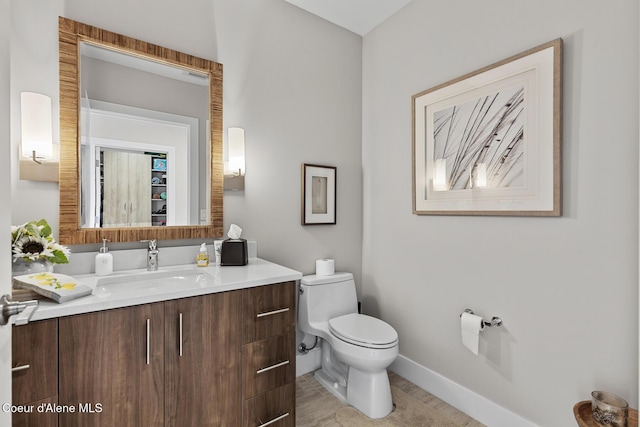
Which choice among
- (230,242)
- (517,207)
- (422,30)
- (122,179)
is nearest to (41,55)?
(122,179)

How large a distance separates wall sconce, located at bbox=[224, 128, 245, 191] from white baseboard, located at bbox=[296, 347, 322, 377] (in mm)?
1280

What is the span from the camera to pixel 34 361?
3.42 ft

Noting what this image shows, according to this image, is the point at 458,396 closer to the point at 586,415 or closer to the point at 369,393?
the point at 369,393

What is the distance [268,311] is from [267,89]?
56.1 inches

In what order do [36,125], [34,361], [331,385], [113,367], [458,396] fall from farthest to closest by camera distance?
1. [331,385]
2. [458,396]
3. [36,125]
4. [113,367]
5. [34,361]

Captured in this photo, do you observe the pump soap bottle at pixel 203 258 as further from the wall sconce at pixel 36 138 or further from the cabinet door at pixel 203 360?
the wall sconce at pixel 36 138

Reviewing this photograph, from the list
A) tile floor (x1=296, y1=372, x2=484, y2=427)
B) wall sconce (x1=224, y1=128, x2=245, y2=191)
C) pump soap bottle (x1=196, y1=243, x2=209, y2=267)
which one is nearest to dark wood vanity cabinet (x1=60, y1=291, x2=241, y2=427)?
pump soap bottle (x1=196, y1=243, x2=209, y2=267)

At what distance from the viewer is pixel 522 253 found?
1.64 m

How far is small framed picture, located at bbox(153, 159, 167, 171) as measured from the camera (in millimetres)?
1746

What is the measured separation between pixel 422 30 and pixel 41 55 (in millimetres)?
2107

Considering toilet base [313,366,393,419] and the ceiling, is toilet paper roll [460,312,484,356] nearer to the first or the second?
toilet base [313,366,393,419]

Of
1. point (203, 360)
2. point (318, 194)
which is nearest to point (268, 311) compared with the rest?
point (203, 360)

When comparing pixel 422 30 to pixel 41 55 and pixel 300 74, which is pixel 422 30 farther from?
pixel 41 55

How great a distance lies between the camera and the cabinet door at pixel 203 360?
1295 millimetres
